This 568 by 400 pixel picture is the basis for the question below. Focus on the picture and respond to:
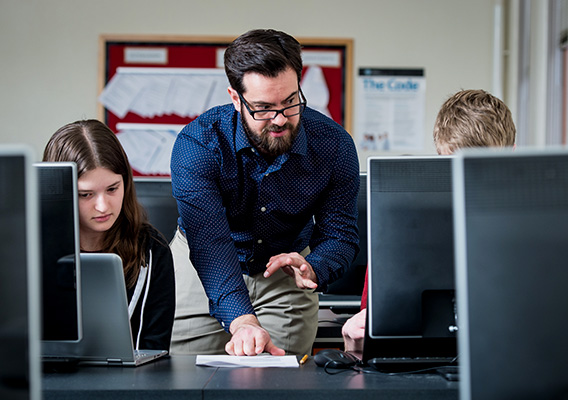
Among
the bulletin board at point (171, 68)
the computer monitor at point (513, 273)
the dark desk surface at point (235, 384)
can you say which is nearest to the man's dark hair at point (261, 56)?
the dark desk surface at point (235, 384)

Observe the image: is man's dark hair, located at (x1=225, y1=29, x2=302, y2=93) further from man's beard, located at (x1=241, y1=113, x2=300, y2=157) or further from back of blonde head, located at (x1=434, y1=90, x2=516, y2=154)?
back of blonde head, located at (x1=434, y1=90, x2=516, y2=154)

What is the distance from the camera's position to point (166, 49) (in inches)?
136

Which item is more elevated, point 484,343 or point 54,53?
point 54,53

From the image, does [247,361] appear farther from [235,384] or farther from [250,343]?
[235,384]

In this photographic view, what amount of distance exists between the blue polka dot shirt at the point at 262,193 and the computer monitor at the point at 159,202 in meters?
0.29

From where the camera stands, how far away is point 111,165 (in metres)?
1.58

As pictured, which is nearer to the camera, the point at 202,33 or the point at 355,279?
the point at 355,279

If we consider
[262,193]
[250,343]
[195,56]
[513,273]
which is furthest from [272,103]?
[195,56]

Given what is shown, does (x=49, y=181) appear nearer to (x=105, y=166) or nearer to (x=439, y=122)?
(x=105, y=166)

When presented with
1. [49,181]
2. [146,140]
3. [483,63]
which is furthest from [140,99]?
[49,181]

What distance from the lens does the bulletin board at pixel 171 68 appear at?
3.44m

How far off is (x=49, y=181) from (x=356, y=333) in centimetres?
74

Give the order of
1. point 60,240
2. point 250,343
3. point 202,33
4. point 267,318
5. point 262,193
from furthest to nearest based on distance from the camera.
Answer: point 202,33
point 267,318
point 262,193
point 250,343
point 60,240

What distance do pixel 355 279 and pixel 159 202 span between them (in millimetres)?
670
